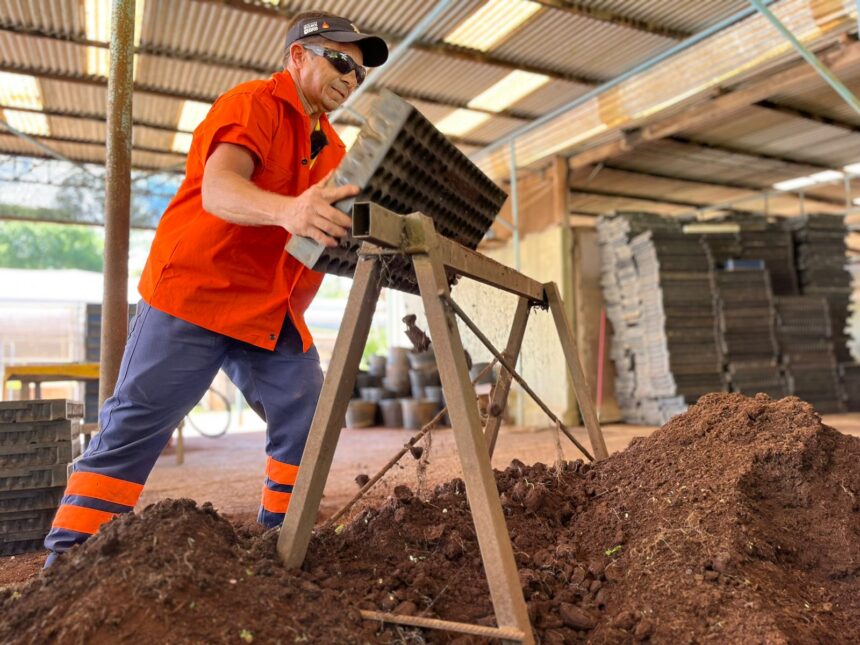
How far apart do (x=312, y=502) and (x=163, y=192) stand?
11693 millimetres

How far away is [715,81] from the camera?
699 centimetres

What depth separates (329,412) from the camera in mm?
1898

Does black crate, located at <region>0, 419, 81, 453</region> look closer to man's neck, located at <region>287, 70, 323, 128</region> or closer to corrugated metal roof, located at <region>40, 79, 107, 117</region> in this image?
man's neck, located at <region>287, 70, 323, 128</region>

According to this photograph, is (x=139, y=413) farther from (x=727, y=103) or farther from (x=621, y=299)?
(x=621, y=299)

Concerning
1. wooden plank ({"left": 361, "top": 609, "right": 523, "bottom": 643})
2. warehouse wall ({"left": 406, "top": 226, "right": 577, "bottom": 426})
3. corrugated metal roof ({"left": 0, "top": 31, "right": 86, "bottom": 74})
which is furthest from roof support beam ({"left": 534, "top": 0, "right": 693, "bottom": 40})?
wooden plank ({"left": 361, "top": 609, "right": 523, "bottom": 643})

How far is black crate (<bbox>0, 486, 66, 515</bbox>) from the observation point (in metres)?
3.04

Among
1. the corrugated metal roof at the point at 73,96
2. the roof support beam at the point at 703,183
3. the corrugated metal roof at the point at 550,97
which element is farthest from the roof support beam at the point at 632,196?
the corrugated metal roof at the point at 73,96

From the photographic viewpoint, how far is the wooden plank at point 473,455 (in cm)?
165

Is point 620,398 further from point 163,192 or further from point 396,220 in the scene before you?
point 163,192

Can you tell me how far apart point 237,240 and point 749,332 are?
26.3 ft

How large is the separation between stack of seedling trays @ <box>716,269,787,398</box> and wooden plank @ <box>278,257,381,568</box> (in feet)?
25.2

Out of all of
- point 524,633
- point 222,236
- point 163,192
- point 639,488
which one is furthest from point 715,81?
point 163,192

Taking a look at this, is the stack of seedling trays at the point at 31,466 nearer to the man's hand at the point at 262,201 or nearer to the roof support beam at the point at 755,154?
the man's hand at the point at 262,201

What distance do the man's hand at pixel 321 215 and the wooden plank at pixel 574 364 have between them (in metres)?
1.48
